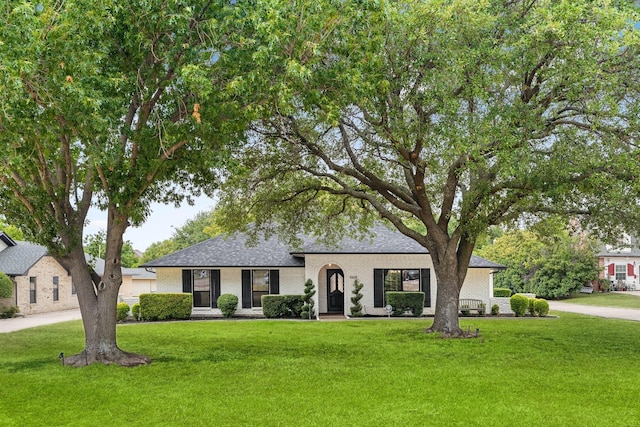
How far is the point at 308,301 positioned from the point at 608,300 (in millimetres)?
24989

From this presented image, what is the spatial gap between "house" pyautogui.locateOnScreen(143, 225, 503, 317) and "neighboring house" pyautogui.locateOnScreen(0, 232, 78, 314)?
8.48 m

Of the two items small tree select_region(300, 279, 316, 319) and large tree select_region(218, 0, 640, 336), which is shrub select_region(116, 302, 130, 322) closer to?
small tree select_region(300, 279, 316, 319)

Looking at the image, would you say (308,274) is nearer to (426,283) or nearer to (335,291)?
(335,291)

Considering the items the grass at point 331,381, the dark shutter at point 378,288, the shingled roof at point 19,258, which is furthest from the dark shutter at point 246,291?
the shingled roof at point 19,258

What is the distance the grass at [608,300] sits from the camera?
36.8 m

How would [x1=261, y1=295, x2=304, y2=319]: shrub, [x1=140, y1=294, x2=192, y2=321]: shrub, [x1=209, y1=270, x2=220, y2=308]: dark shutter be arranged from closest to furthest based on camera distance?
[x1=140, y1=294, x2=192, y2=321]: shrub < [x1=261, y1=295, x2=304, y2=319]: shrub < [x1=209, y1=270, x2=220, y2=308]: dark shutter

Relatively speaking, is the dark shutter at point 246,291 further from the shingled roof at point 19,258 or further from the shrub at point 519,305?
the shrub at point 519,305

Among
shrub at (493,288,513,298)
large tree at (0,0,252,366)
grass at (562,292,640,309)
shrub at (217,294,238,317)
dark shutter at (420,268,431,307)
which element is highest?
large tree at (0,0,252,366)

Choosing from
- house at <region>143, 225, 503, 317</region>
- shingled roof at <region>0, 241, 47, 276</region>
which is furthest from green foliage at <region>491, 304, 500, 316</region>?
shingled roof at <region>0, 241, 47, 276</region>

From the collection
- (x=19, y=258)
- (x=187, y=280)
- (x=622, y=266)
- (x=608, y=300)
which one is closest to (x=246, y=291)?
(x=187, y=280)

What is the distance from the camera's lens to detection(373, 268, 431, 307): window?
26.8m

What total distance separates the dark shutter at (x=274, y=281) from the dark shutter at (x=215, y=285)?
2395 mm

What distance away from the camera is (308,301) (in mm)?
25453

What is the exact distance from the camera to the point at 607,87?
1295cm
